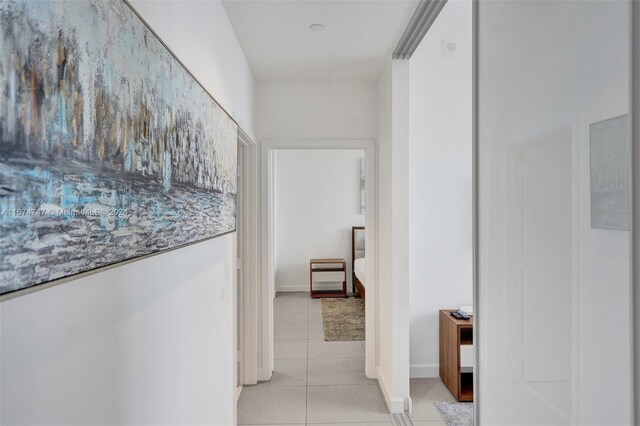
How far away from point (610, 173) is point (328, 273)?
18.7 feet

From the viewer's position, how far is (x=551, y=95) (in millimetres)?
1009

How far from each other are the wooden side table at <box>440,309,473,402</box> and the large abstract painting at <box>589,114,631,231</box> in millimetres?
2331

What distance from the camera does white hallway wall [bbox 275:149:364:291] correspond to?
6879 mm

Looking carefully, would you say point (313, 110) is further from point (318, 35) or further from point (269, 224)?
point (269, 224)

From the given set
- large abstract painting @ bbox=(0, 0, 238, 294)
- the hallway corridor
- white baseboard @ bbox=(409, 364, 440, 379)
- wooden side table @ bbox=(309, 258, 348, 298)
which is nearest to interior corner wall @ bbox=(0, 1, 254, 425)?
large abstract painting @ bbox=(0, 0, 238, 294)

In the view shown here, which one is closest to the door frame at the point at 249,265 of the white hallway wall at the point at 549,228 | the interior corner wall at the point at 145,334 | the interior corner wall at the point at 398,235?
the interior corner wall at the point at 145,334

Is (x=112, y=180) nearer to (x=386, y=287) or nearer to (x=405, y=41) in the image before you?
(x=405, y=41)

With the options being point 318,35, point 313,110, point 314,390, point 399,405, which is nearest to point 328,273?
point 314,390

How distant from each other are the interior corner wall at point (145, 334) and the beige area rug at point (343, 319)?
87.8 inches

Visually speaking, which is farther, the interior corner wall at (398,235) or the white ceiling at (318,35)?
the interior corner wall at (398,235)

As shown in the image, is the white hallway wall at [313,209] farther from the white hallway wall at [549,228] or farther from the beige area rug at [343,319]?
the white hallway wall at [549,228]

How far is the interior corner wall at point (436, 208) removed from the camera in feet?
11.0

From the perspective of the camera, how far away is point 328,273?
6406mm

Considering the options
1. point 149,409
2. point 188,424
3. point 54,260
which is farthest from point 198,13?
point 188,424
